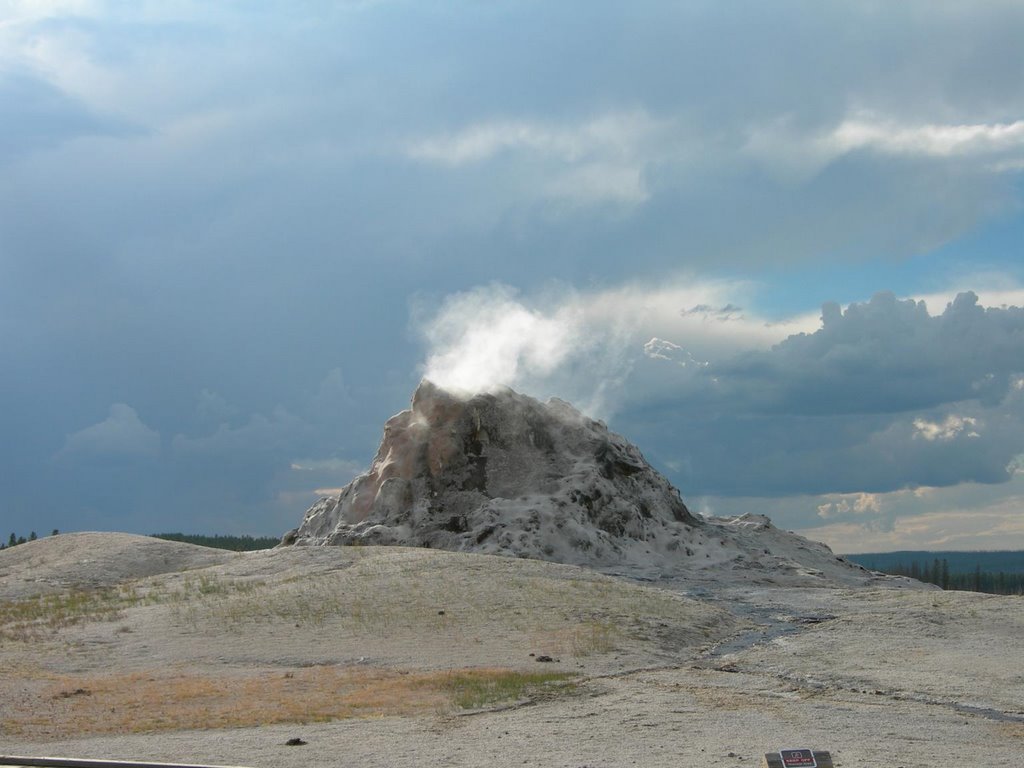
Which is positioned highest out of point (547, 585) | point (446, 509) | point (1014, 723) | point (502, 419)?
point (502, 419)

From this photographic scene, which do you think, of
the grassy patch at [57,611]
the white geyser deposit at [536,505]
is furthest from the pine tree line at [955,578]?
the grassy patch at [57,611]

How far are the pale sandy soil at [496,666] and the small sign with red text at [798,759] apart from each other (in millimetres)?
1927

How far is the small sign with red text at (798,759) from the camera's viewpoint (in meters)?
9.18

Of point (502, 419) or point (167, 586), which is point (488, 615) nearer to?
point (167, 586)

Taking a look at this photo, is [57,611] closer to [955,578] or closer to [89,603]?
[89,603]

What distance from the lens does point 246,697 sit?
15.7 meters

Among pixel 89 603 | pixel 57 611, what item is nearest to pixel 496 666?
pixel 57 611

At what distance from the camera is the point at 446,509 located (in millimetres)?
35750

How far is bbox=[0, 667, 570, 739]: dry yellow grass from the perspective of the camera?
1416 cm

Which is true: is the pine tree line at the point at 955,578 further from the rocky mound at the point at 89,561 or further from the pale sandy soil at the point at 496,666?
the rocky mound at the point at 89,561

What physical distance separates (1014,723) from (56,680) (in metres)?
14.4

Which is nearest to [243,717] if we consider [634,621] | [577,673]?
[577,673]

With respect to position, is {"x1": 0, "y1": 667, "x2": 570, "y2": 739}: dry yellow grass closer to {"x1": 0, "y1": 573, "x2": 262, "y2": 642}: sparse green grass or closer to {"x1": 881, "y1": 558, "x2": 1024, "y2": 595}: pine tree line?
{"x1": 0, "y1": 573, "x2": 262, "y2": 642}: sparse green grass

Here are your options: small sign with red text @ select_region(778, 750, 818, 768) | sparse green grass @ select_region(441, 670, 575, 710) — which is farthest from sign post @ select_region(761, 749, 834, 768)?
sparse green grass @ select_region(441, 670, 575, 710)
